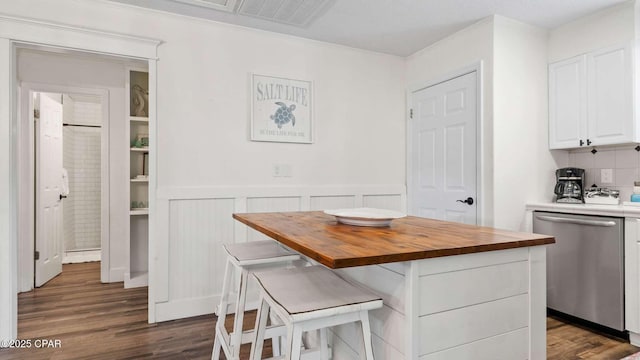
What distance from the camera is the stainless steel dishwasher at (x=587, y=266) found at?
2398mm

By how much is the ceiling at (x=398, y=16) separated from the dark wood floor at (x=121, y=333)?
7.79 ft

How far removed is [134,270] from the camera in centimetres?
380

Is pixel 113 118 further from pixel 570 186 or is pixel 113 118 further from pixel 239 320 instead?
pixel 570 186

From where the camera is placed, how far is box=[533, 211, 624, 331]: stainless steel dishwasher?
7.87 feet

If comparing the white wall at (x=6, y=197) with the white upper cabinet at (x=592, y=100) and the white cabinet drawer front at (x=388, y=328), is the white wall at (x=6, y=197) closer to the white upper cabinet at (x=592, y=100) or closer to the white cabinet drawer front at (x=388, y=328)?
the white cabinet drawer front at (x=388, y=328)

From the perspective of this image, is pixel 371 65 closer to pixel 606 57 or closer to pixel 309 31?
pixel 309 31

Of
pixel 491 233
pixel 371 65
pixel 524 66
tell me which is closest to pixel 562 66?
pixel 524 66

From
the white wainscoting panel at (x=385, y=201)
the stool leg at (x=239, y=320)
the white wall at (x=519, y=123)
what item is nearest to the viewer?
the stool leg at (x=239, y=320)

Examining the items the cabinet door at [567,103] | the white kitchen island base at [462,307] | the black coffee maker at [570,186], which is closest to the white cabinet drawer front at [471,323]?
the white kitchen island base at [462,307]

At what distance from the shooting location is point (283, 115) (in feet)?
10.4

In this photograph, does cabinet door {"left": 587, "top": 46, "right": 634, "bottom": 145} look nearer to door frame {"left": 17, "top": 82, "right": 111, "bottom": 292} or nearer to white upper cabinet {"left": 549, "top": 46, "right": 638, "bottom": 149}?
white upper cabinet {"left": 549, "top": 46, "right": 638, "bottom": 149}

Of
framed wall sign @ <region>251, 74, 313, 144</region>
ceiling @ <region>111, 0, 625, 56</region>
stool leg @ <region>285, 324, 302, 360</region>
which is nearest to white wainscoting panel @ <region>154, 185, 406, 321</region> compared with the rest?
framed wall sign @ <region>251, 74, 313, 144</region>

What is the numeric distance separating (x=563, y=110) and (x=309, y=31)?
225 cm

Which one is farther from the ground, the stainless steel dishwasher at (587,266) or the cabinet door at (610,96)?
the cabinet door at (610,96)
